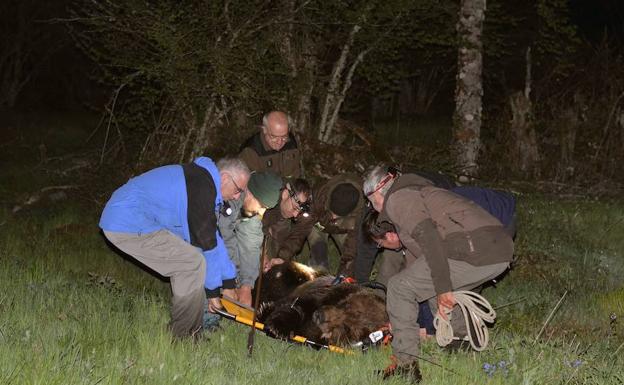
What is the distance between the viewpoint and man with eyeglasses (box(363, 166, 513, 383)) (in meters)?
5.64

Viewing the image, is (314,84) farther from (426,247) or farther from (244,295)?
(426,247)

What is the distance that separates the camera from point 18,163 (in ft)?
59.5

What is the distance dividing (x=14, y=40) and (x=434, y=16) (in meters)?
23.3

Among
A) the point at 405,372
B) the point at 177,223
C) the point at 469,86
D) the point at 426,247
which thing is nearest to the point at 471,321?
the point at 405,372

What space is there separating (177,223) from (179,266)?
1.07 feet

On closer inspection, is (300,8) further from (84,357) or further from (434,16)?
(84,357)

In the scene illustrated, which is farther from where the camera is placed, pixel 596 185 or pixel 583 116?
pixel 583 116

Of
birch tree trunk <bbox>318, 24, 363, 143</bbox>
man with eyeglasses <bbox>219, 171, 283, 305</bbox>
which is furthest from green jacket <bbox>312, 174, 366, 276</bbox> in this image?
birch tree trunk <bbox>318, 24, 363, 143</bbox>

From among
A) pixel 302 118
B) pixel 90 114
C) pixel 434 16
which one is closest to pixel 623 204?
pixel 434 16

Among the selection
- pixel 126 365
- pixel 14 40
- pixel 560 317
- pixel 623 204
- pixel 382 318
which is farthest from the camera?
pixel 14 40

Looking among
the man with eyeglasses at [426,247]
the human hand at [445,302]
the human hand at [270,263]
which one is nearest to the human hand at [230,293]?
the human hand at [270,263]

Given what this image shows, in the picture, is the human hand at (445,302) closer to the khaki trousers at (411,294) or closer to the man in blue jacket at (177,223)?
the khaki trousers at (411,294)

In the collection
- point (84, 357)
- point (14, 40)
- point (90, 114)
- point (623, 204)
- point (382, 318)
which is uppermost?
point (84, 357)

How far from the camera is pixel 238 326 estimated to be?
22.8 feet
